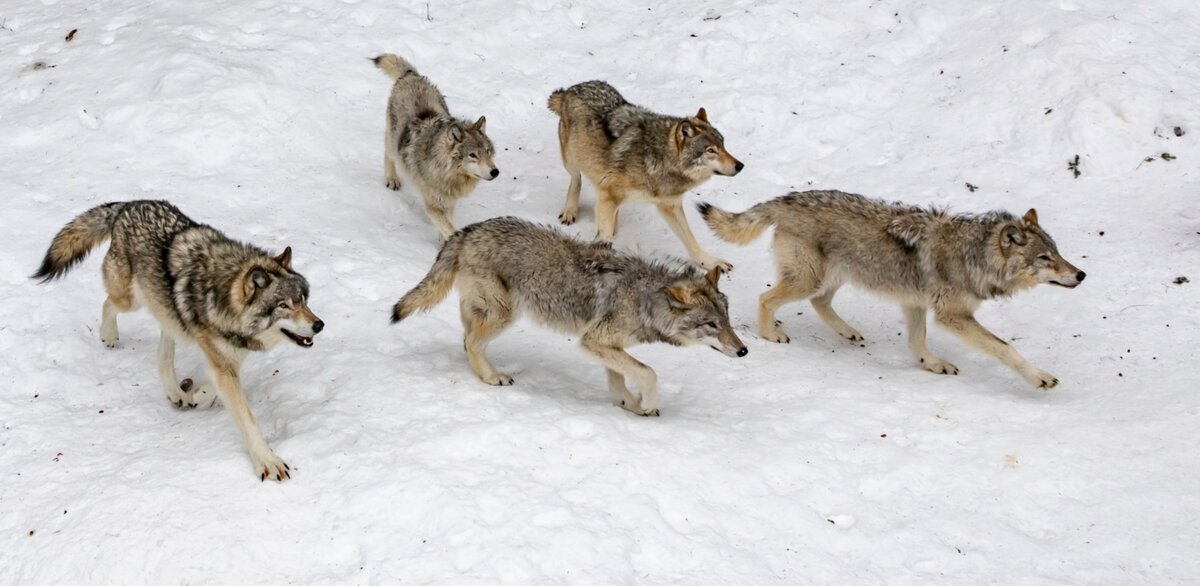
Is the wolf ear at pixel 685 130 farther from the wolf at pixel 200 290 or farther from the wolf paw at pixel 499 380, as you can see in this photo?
the wolf at pixel 200 290

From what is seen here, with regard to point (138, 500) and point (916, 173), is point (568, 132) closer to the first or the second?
point (916, 173)

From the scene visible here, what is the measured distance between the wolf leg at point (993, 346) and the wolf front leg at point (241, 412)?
5.62 m

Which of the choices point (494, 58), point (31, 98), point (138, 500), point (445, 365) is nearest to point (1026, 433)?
point (445, 365)

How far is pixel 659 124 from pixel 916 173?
10.2 ft

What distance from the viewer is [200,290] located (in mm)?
7031

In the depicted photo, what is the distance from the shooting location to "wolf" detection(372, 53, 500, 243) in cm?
1082

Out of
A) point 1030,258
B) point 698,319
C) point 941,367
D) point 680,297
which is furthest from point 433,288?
point 1030,258

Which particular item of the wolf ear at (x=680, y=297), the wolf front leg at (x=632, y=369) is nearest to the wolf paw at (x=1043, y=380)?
the wolf ear at (x=680, y=297)

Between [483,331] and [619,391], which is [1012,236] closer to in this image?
→ [619,391]

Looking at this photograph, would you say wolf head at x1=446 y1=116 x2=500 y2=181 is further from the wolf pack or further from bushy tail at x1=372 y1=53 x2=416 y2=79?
the wolf pack

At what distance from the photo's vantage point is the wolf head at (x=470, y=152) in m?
10.8

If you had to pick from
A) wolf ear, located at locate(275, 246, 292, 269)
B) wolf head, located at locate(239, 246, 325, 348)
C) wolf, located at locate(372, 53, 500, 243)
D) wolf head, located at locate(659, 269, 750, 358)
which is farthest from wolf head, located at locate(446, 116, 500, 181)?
wolf head, located at locate(239, 246, 325, 348)

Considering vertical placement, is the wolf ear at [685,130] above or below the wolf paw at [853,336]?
above

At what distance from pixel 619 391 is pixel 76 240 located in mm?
4346
